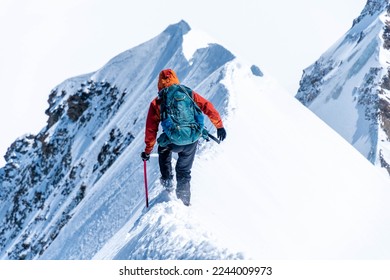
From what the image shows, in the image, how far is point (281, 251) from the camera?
10.2 metres

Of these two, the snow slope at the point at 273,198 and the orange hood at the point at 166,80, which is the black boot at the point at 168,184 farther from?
the orange hood at the point at 166,80

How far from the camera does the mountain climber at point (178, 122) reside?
30.9ft

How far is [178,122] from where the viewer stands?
9.38 metres

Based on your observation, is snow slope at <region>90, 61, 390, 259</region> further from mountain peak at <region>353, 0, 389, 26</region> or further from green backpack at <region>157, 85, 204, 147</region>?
mountain peak at <region>353, 0, 389, 26</region>

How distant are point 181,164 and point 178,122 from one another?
2.51 ft

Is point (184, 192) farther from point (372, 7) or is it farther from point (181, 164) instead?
point (372, 7)

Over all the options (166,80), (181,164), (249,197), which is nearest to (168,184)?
(181,164)

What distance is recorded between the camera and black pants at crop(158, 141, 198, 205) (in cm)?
967

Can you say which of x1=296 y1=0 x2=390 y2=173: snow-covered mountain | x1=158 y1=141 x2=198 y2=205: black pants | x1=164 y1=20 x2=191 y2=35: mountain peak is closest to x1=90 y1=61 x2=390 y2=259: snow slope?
x1=158 y1=141 x2=198 y2=205: black pants

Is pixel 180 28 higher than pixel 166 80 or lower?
higher

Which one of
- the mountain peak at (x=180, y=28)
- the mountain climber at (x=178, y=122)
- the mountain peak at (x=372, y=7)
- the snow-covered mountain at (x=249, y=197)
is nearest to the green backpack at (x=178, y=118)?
the mountain climber at (x=178, y=122)

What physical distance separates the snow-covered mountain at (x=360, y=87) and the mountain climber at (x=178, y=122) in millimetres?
36818

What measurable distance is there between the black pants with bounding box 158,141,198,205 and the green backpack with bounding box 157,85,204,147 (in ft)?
0.50

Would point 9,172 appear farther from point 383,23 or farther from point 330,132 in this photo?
point 330,132
